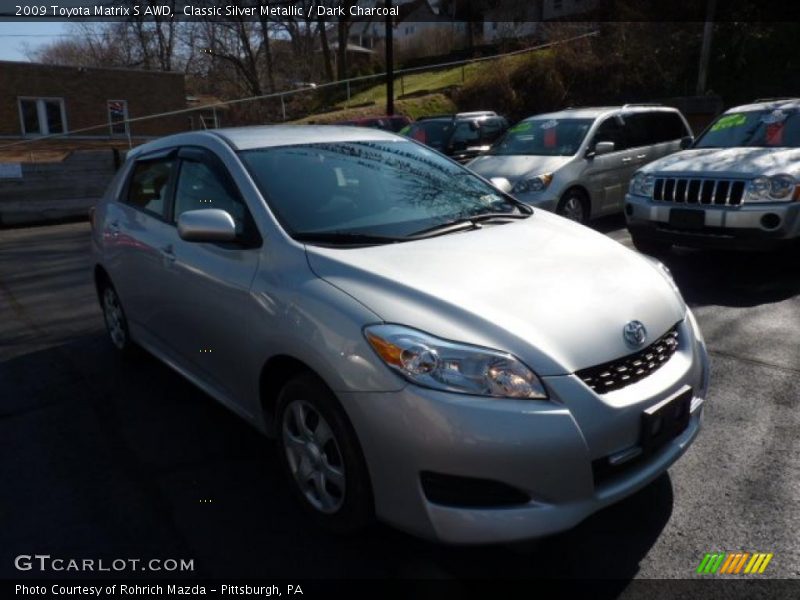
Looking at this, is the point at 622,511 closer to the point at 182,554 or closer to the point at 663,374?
the point at 663,374

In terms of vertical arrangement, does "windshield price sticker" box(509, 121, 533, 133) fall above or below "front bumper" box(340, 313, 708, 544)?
above

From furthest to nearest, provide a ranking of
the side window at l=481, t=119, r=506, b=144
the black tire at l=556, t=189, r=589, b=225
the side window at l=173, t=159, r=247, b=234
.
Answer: the side window at l=481, t=119, r=506, b=144
the black tire at l=556, t=189, r=589, b=225
the side window at l=173, t=159, r=247, b=234

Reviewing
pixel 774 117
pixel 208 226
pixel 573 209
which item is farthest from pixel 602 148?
pixel 208 226

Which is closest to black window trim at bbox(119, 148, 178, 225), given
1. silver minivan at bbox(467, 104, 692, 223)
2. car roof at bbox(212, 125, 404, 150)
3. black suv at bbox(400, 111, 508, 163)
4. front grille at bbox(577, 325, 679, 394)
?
car roof at bbox(212, 125, 404, 150)

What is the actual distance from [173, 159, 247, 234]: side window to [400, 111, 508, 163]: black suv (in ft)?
31.9

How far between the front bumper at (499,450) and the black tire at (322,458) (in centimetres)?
11

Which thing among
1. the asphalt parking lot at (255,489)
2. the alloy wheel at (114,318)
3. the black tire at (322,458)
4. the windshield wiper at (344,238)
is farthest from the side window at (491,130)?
the black tire at (322,458)

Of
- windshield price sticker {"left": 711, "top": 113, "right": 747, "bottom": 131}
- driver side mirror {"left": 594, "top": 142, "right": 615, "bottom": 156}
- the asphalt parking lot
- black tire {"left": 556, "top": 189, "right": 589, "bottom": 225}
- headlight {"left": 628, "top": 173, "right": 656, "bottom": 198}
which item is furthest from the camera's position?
driver side mirror {"left": 594, "top": 142, "right": 615, "bottom": 156}

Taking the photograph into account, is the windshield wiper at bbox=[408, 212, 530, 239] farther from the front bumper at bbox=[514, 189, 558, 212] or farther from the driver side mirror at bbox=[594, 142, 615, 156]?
the driver side mirror at bbox=[594, 142, 615, 156]

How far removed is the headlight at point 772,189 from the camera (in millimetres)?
5859

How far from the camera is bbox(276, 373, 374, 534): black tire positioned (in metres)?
2.48

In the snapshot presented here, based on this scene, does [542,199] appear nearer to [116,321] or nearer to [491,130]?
[116,321]

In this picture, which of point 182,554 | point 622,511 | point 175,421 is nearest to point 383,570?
point 182,554

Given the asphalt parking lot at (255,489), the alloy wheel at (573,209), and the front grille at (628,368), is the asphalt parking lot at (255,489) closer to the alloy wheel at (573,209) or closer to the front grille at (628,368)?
the front grille at (628,368)
